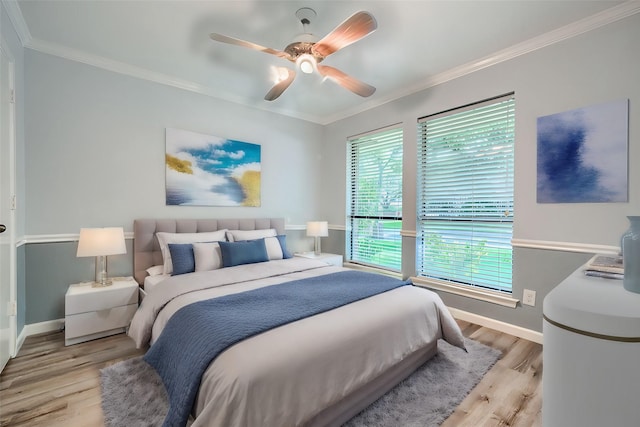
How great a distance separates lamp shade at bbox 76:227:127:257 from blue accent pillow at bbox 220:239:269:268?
0.91 m

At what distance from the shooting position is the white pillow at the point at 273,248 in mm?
3432

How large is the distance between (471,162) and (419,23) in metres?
1.47

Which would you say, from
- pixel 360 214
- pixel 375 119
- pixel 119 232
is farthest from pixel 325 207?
pixel 119 232

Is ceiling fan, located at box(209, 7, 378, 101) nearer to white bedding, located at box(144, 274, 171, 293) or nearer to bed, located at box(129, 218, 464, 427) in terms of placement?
bed, located at box(129, 218, 464, 427)

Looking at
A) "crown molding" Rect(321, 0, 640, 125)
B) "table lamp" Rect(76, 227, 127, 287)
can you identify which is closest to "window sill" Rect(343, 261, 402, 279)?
"crown molding" Rect(321, 0, 640, 125)

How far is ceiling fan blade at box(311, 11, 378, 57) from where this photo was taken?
1793 mm

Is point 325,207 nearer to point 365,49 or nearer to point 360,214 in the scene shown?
point 360,214

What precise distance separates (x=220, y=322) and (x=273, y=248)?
1900 mm

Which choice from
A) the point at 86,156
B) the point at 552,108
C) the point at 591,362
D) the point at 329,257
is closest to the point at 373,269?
the point at 329,257

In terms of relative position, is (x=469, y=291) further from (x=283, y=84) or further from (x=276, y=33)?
(x=276, y=33)

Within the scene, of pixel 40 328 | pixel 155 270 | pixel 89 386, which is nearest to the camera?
pixel 89 386

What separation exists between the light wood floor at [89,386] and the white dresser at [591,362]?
3.84 ft

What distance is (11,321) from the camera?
2244 millimetres

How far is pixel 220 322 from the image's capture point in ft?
5.19
